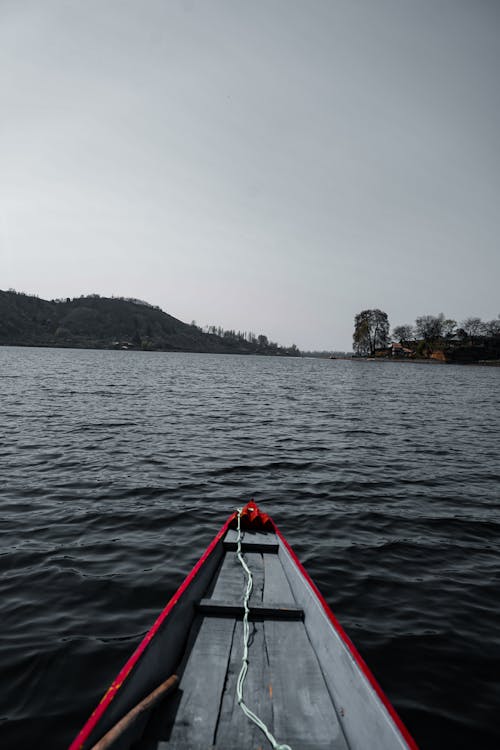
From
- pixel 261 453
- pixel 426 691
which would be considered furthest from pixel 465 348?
pixel 426 691

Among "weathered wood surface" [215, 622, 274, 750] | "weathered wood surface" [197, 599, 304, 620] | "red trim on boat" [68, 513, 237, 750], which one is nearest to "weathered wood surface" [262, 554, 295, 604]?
"weathered wood surface" [197, 599, 304, 620]

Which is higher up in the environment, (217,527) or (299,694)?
(299,694)

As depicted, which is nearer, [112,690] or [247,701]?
[112,690]

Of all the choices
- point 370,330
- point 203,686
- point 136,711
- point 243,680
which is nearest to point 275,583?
point 243,680

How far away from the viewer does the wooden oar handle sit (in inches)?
107

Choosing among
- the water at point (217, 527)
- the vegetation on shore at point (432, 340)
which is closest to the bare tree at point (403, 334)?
the vegetation on shore at point (432, 340)

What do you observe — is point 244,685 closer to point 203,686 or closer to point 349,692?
point 203,686

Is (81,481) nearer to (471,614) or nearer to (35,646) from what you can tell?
(35,646)

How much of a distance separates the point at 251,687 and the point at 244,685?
0.07m

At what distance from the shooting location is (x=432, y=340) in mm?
151625

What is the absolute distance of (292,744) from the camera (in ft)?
10.7

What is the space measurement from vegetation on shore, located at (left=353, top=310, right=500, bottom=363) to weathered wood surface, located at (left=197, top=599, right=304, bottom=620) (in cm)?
14830

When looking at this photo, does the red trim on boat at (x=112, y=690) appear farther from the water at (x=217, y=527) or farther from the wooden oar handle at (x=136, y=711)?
the water at (x=217, y=527)

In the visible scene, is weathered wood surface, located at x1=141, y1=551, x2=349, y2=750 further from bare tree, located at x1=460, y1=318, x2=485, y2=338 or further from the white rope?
bare tree, located at x1=460, y1=318, x2=485, y2=338
